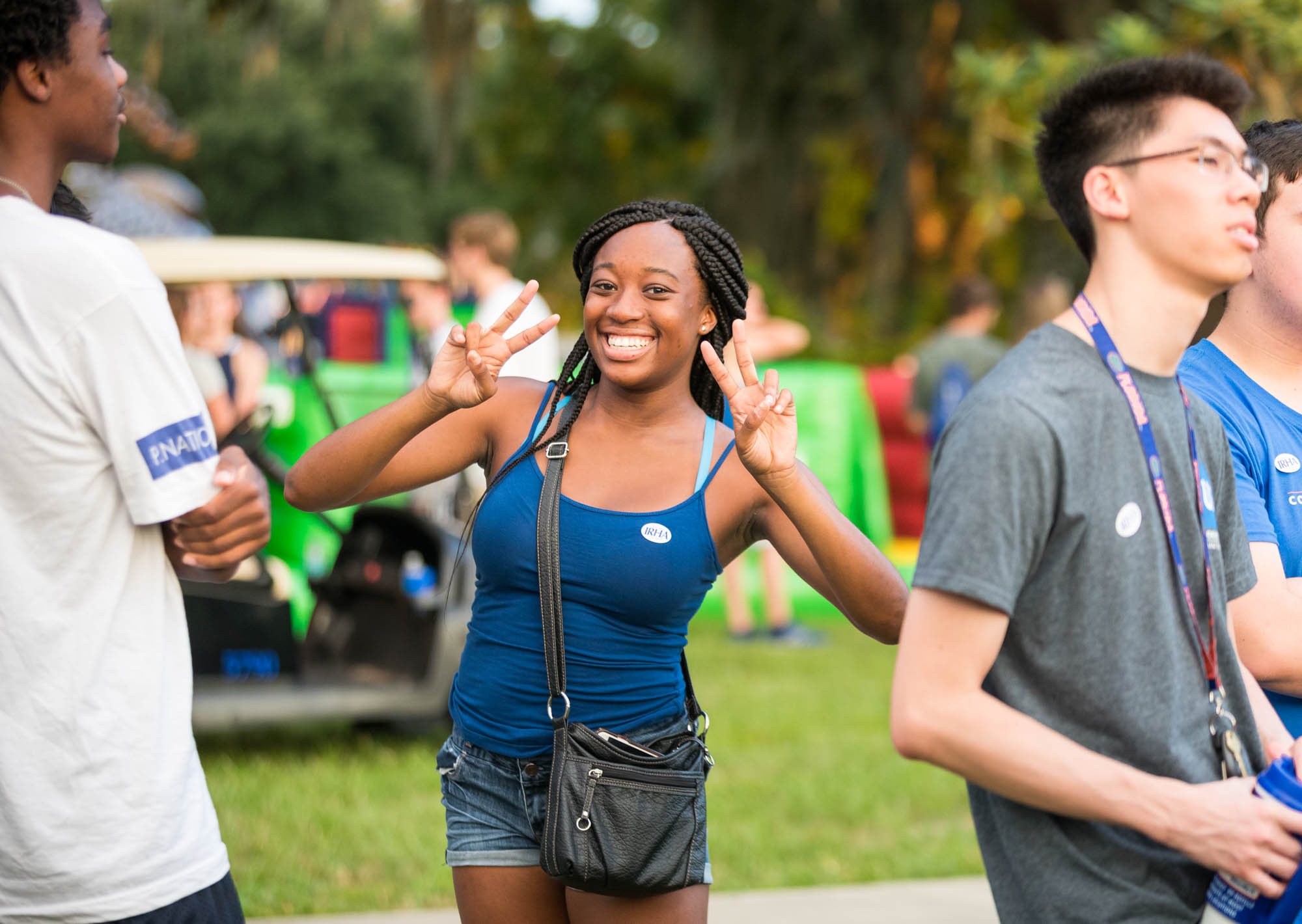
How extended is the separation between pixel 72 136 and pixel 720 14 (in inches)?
546

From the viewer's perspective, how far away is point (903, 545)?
11.1 metres

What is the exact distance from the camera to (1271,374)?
2.66 m

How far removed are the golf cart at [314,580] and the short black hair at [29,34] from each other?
3776 millimetres

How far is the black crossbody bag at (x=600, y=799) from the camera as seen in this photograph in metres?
2.55

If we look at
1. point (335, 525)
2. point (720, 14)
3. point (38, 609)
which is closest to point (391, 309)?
point (335, 525)

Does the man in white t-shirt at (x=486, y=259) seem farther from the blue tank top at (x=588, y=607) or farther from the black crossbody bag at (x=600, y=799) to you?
the black crossbody bag at (x=600, y=799)

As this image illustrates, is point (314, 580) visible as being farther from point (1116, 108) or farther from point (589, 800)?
point (1116, 108)

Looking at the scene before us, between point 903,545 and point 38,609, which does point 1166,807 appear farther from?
point 903,545

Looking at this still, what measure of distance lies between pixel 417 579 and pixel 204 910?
4.52 m

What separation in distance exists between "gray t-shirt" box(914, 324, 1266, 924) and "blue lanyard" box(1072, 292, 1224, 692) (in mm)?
10

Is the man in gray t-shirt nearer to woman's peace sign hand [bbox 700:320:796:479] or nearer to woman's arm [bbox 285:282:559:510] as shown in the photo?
woman's peace sign hand [bbox 700:320:796:479]

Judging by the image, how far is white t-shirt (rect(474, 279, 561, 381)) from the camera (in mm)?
6227

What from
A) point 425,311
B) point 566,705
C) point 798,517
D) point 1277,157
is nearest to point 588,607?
point 566,705

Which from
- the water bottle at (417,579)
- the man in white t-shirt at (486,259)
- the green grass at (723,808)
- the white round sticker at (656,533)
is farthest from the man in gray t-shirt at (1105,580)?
the man in white t-shirt at (486,259)
